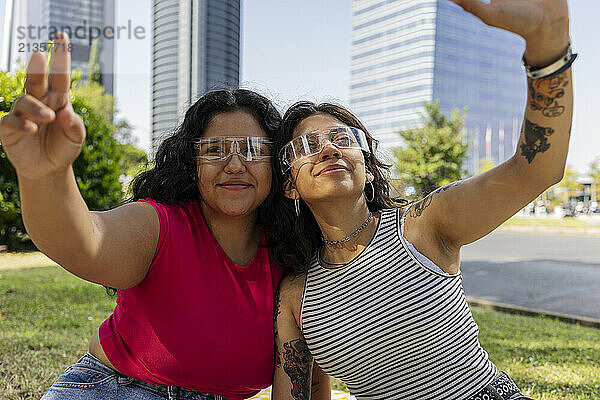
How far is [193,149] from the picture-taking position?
2.17 m

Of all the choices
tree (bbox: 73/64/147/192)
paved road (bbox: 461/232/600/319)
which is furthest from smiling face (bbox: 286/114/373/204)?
tree (bbox: 73/64/147/192)

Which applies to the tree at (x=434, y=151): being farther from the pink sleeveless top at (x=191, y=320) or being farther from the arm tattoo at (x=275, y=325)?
the pink sleeveless top at (x=191, y=320)

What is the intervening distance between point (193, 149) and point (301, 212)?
50 cm

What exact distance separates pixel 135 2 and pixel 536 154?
600 cm

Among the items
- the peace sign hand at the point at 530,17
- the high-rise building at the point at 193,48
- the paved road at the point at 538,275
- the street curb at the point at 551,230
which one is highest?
the high-rise building at the point at 193,48

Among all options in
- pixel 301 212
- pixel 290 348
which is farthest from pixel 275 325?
pixel 301 212

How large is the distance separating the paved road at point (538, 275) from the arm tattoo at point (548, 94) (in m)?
6.34

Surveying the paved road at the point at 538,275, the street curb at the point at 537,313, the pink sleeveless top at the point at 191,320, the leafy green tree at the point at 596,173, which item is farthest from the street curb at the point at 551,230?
the pink sleeveless top at the point at 191,320

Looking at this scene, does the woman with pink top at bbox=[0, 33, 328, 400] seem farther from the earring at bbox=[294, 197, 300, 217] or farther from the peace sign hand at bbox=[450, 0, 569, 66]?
the peace sign hand at bbox=[450, 0, 569, 66]

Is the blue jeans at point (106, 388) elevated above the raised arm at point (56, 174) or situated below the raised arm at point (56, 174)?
below

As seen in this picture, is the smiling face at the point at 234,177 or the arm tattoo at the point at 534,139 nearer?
the arm tattoo at the point at 534,139

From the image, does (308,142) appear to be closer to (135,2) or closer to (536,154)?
(536,154)

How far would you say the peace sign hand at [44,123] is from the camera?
1.13 meters

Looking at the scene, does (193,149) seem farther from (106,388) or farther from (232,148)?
(106,388)
